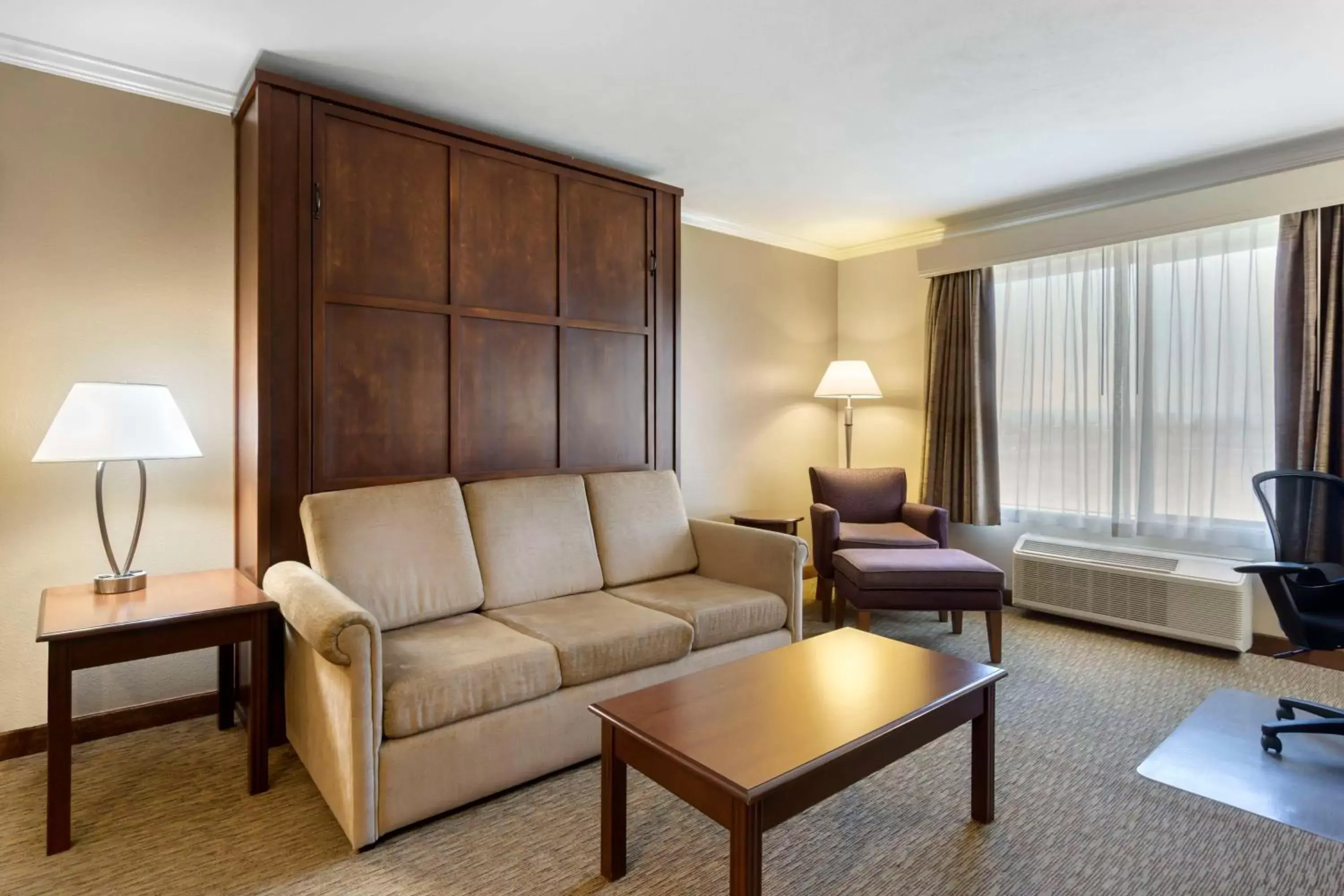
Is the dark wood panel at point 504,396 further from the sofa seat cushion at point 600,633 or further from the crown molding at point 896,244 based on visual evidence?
the crown molding at point 896,244

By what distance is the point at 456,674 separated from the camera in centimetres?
205

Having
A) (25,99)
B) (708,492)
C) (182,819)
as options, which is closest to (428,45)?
(25,99)

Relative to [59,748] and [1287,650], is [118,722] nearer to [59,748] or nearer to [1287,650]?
[59,748]

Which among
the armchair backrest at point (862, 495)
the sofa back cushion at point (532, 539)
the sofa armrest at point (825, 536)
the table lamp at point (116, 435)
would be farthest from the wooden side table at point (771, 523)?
the table lamp at point (116, 435)

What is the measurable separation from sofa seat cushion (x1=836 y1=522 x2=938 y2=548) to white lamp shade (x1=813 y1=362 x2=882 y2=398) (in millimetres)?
904

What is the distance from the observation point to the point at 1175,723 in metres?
2.66

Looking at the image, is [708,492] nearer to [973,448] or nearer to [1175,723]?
[973,448]

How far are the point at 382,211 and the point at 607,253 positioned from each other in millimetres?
1116

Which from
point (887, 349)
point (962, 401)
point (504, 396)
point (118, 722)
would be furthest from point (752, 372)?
point (118, 722)

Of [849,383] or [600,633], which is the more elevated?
[849,383]

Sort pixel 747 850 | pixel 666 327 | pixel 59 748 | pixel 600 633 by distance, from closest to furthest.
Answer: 1. pixel 747 850
2. pixel 59 748
3. pixel 600 633
4. pixel 666 327

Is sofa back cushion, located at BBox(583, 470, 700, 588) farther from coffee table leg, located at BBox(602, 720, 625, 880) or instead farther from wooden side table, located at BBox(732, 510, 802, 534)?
coffee table leg, located at BBox(602, 720, 625, 880)

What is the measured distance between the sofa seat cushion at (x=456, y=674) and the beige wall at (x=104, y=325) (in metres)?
1.08

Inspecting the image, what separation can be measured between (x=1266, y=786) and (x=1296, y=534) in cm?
170
